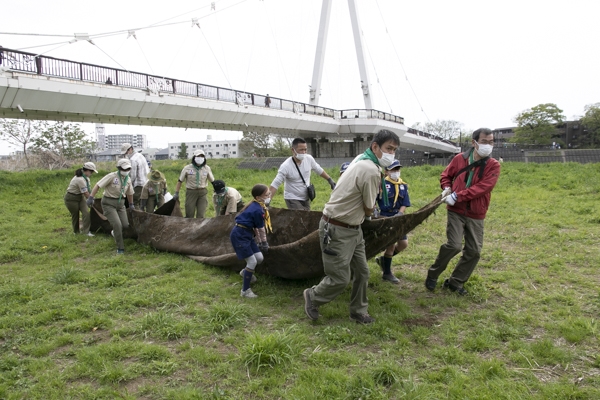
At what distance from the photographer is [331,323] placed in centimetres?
416

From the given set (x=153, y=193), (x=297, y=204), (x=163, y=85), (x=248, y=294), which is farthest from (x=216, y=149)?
(x=248, y=294)

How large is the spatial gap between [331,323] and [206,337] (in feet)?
4.13

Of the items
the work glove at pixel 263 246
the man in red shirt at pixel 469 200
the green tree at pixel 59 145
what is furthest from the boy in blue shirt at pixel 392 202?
the green tree at pixel 59 145

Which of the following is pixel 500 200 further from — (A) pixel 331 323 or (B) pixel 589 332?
(A) pixel 331 323

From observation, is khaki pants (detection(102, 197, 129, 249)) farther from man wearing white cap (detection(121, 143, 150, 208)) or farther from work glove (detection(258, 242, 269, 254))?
work glove (detection(258, 242, 269, 254))

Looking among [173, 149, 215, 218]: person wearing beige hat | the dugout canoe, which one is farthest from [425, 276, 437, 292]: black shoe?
[173, 149, 215, 218]: person wearing beige hat

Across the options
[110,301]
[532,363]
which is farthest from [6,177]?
[532,363]

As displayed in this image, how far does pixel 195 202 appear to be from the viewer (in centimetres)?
796

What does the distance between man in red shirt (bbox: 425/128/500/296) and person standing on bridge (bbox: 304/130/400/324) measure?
4.19ft

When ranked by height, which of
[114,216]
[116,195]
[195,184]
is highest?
[195,184]

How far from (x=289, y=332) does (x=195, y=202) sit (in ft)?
15.5

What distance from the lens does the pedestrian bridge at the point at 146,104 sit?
48.9 feet

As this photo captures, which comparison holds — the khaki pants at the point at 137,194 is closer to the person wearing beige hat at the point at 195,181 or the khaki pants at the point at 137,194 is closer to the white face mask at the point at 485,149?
the person wearing beige hat at the point at 195,181

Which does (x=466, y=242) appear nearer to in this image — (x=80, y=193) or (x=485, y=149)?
(x=485, y=149)
